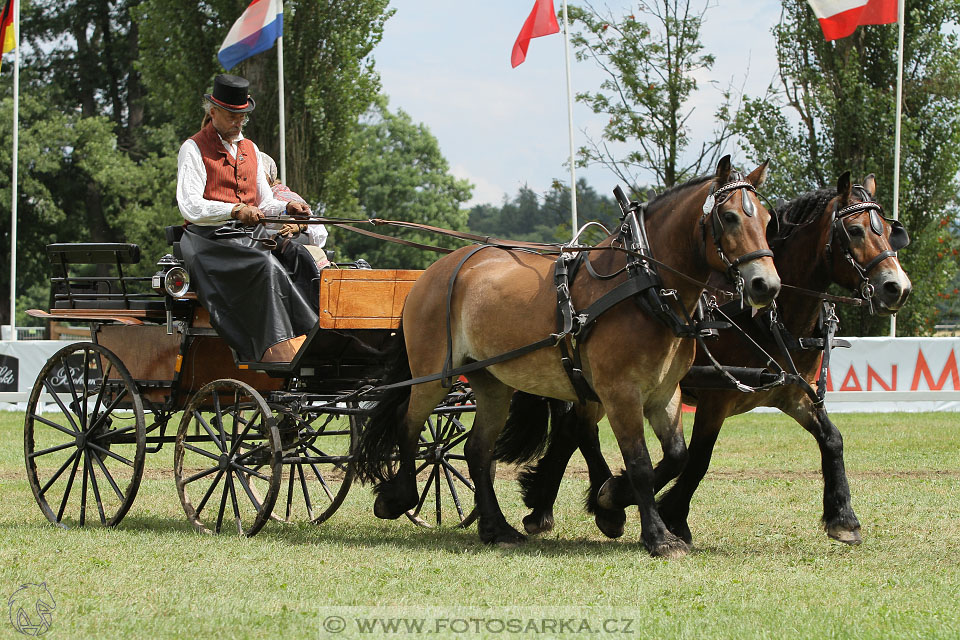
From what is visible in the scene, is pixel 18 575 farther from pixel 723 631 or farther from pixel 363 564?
pixel 723 631

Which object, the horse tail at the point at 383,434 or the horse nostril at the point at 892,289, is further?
the horse tail at the point at 383,434

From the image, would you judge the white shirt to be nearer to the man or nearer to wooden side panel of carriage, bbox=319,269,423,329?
the man

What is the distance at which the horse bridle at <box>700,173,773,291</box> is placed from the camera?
16.6 feet

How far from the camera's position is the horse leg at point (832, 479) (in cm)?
596

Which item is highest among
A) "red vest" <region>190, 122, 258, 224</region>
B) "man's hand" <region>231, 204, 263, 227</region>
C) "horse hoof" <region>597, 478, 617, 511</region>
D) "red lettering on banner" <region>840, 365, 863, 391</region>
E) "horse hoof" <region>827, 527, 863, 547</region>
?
"red vest" <region>190, 122, 258, 224</region>

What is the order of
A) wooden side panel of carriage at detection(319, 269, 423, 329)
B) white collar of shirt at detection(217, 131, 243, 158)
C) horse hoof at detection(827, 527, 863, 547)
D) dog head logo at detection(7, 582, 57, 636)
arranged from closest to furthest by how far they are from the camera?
dog head logo at detection(7, 582, 57, 636) → horse hoof at detection(827, 527, 863, 547) → wooden side panel of carriage at detection(319, 269, 423, 329) → white collar of shirt at detection(217, 131, 243, 158)

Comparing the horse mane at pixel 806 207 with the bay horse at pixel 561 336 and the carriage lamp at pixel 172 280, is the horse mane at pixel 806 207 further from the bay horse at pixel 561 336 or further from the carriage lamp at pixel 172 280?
the carriage lamp at pixel 172 280

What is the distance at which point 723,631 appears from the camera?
3951mm

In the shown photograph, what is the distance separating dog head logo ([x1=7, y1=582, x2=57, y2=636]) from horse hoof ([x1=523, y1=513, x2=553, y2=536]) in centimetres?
292

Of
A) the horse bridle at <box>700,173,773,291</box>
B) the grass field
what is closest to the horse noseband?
the horse bridle at <box>700,173,773,291</box>

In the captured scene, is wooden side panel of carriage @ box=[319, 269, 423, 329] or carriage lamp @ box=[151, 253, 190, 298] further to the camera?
carriage lamp @ box=[151, 253, 190, 298]

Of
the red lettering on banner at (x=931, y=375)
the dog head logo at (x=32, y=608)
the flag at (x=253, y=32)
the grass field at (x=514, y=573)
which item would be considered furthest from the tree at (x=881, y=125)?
the dog head logo at (x=32, y=608)

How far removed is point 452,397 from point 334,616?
327 centimetres

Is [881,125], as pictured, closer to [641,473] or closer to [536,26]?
[536,26]
